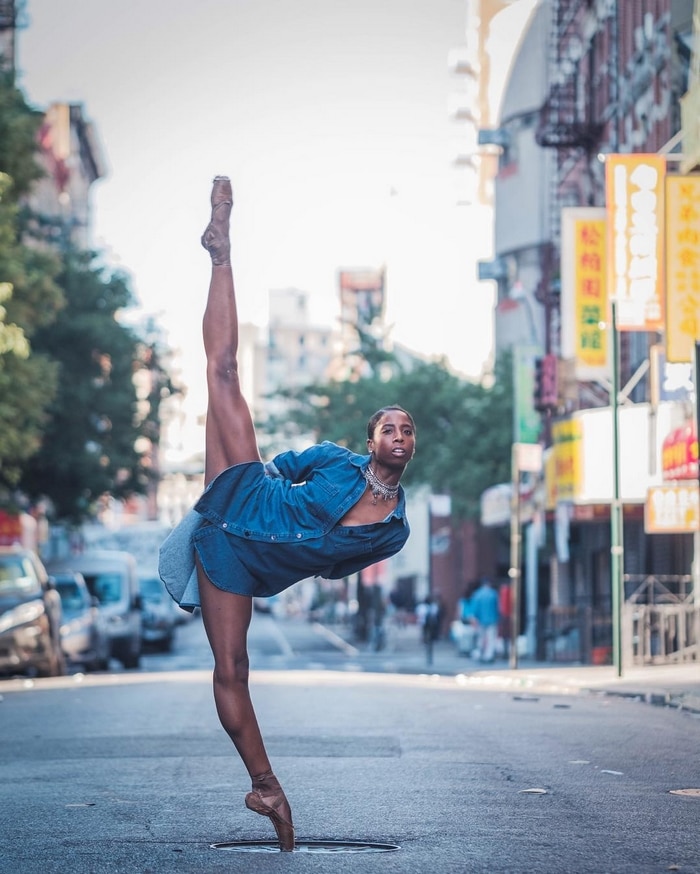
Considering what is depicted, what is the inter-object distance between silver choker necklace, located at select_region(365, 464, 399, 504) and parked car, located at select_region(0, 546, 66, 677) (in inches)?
671

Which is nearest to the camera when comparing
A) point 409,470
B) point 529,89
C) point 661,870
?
point 661,870

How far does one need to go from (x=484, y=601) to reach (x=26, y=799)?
2790 cm

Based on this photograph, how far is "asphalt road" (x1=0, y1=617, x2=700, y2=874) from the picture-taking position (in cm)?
618

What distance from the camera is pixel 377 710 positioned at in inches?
604

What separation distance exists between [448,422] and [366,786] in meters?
41.5

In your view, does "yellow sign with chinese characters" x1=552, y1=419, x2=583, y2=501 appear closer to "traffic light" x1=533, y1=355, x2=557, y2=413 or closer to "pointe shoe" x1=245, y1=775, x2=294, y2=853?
"traffic light" x1=533, y1=355, x2=557, y2=413

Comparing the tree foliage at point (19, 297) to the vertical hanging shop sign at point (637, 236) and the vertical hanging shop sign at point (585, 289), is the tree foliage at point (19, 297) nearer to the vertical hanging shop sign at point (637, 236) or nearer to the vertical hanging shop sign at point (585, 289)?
the vertical hanging shop sign at point (585, 289)

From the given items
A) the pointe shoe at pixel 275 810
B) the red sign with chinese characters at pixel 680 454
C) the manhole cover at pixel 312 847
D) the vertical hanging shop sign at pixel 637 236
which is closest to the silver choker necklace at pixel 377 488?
the pointe shoe at pixel 275 810

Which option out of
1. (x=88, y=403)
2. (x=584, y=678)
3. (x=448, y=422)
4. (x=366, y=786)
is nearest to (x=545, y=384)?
(x=584, y=678)

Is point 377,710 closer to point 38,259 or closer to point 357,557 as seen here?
point 357,557

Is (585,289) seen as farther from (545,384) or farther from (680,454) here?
(680,454)

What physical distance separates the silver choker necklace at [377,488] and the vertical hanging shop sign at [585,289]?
1013 inches

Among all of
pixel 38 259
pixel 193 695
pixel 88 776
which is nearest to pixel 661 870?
A: pixel 88 776

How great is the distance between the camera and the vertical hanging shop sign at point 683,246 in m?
24.9
